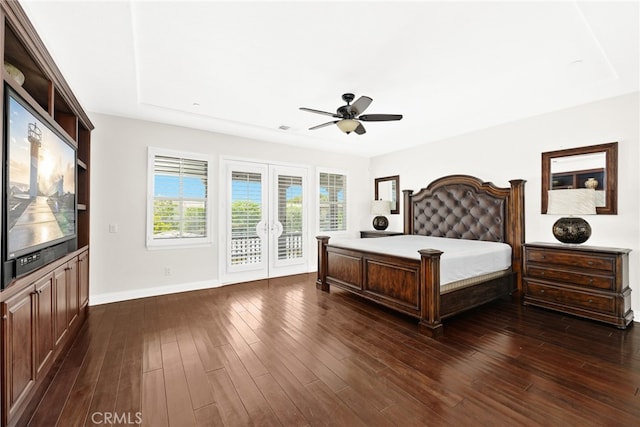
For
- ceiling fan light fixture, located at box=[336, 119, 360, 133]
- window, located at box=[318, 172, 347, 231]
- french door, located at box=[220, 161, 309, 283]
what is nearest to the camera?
ceiling fan light fixture, located at box=[336, 119, 360, 133]

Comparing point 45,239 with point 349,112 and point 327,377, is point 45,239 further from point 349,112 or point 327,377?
point 349,112

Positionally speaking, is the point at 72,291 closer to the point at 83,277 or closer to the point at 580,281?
the point at 83,277

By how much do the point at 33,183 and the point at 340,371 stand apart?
2.54 m

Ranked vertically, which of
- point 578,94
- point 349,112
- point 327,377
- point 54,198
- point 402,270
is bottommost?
point 327,377

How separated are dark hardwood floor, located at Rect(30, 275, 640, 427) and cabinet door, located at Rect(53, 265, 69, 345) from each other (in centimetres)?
23

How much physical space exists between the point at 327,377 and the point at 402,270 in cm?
150

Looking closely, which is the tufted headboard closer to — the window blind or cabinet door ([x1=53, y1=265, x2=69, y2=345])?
the window blind

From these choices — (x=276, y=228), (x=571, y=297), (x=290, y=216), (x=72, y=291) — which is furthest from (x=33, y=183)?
(x=571, y=297)

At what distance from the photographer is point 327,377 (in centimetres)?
214

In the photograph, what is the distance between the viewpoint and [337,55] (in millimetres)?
2541

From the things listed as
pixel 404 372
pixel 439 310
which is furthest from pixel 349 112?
pixel 404 372

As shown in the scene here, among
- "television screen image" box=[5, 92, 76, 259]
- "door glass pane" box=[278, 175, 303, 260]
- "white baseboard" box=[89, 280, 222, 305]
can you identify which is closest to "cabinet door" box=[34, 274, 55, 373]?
"television screen image" box=[5, 92, 76, 259]

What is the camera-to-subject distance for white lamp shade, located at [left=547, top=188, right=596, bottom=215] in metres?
3.23

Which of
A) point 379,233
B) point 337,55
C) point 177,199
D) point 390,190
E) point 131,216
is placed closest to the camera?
point 337,55
